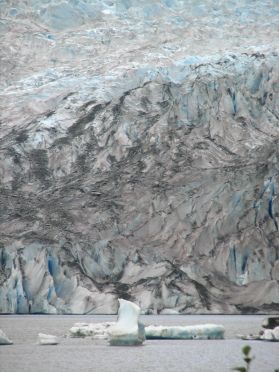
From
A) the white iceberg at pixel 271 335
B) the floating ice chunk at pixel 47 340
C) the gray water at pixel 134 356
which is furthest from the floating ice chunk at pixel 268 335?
the floating ice chunk at pixel 47 340

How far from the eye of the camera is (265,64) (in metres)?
105

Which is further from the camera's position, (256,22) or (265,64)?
(256,22)

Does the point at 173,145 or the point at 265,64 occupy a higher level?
the point at 265,64

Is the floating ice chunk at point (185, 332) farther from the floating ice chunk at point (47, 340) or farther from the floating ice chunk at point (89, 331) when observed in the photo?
the floating ice chunk at point (47, 340)

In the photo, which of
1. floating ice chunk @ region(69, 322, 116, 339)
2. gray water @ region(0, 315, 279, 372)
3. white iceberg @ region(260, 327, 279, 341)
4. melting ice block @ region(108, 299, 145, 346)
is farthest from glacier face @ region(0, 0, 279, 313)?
melting ice block @ region(108, 299, 145, 346)

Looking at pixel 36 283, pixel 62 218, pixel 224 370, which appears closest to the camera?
pixel 224 370

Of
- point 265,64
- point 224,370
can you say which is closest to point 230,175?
point 265,64

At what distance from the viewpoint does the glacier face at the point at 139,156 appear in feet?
258

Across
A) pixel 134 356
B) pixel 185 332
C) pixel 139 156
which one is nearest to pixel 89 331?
pixel 185 332

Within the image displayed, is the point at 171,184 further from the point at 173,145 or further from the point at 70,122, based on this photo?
the point at 70,122

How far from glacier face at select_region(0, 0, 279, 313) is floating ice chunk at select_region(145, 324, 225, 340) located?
1149 inches

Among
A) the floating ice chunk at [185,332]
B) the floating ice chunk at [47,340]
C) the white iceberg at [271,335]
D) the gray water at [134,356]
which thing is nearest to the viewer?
the gray water at [134,356]

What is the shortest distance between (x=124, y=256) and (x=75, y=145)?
25216mm

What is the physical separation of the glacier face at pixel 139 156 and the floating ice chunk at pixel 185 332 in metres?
29.2
